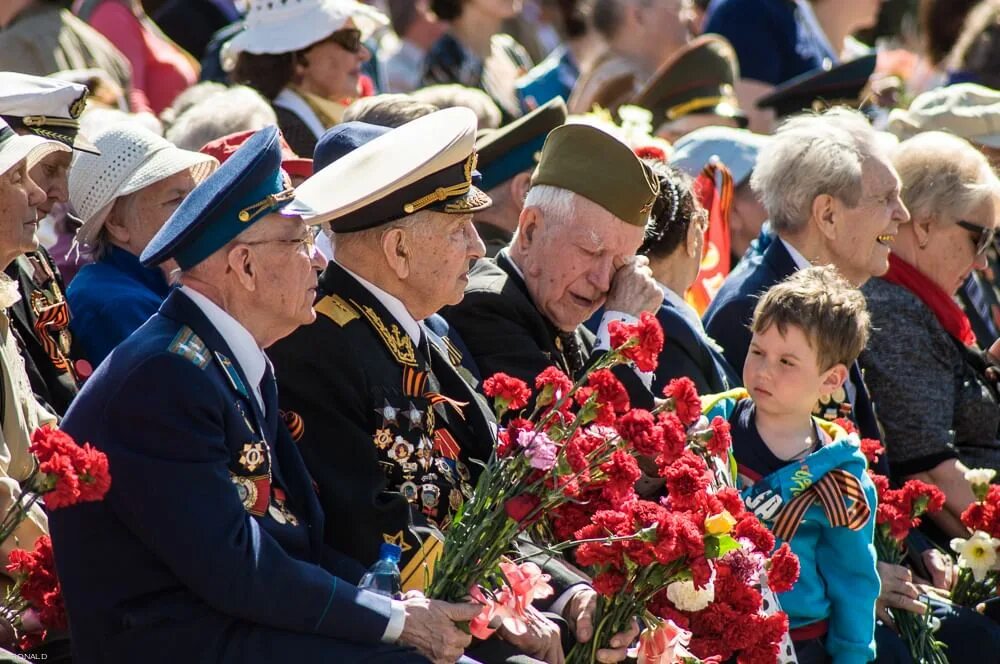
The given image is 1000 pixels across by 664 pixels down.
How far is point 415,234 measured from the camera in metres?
4.47

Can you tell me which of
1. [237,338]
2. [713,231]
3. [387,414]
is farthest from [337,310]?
[713,231]

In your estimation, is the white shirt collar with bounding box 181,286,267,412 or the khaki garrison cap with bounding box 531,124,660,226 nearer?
the white shirt collar with bounding box 181,286,267,412

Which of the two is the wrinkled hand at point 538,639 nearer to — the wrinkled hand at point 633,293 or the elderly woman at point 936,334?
the wrinkled hand at point 633,293

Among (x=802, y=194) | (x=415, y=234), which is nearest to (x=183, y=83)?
(x=802, y=194)

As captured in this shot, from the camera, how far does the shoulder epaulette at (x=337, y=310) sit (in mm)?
4355

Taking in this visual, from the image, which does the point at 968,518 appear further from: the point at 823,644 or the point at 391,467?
the point at 391,467

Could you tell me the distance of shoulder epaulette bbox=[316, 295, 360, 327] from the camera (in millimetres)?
4355

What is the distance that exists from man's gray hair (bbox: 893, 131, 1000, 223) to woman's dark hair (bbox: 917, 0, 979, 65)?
14.7 feet

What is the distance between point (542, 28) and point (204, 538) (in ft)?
36.0

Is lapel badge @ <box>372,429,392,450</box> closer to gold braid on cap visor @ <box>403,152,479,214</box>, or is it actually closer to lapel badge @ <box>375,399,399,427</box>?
lapel badge @ <box>375,399,399,427</box>

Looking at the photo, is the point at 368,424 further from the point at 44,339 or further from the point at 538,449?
the point at 44,339

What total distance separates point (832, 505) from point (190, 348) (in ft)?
7.38

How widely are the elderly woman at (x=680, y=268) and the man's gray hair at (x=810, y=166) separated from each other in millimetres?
470

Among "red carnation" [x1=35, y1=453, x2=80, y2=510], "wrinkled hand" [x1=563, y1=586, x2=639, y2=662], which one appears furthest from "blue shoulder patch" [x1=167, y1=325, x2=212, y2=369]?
"wrinkled hand" [x1=563, y1=586, x2=639, y2=662]
